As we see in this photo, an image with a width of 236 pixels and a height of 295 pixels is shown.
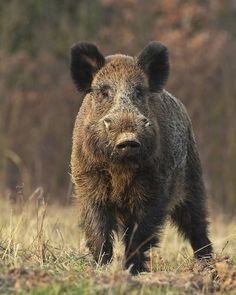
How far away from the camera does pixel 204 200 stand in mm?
9195

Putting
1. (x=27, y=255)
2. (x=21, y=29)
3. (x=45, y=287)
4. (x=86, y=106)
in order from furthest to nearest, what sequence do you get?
(x=21, y=29)
(x=86, y=106)
(x=27, y=255)
(x=45, y=287)

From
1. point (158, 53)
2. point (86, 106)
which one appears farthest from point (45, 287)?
point (158, 53)

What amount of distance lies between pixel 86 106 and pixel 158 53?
33.7 inches

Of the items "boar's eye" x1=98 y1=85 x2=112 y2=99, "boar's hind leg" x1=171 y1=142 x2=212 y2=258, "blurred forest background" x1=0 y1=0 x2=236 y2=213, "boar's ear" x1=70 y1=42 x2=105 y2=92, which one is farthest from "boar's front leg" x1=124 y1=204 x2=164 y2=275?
"blurred forest background" x1=0 y1=0 x2=236 y2=213

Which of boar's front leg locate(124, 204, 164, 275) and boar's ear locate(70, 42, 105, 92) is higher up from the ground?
boar's ear locate(70, 42, 105, 92)

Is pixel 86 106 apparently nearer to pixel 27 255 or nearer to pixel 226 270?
pixel 27 255

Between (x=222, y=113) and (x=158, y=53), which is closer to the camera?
(x=158, y=53)

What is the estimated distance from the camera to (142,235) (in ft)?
23.5

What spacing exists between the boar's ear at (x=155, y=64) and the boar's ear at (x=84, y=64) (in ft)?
1.24

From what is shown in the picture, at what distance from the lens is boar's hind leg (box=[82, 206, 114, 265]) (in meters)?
7.24

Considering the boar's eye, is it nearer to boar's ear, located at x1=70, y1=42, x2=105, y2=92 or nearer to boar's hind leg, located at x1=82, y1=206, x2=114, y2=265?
boar's ear, located at x1=70, y1=42, x2=105, y2=92

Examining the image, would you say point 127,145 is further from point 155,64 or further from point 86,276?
point 155,64

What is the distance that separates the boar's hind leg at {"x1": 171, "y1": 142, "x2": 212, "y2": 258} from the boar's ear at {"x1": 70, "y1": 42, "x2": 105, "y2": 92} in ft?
5.82

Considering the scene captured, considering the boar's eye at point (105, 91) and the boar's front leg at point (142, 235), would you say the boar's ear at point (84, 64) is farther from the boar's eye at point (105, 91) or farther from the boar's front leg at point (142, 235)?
the boar's front leg at point (142, 235)
